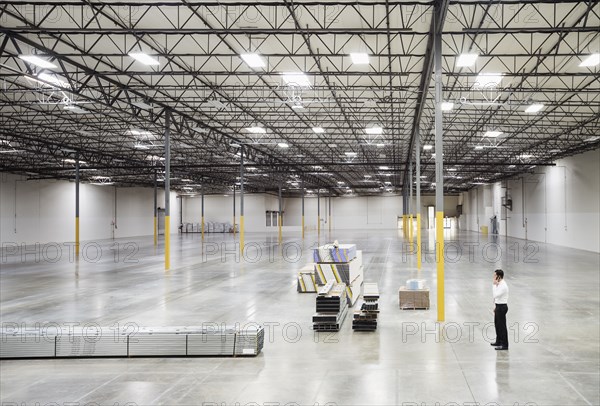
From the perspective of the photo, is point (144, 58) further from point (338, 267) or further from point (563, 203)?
point (563, 203)

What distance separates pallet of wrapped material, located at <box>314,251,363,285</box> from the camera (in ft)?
45.2

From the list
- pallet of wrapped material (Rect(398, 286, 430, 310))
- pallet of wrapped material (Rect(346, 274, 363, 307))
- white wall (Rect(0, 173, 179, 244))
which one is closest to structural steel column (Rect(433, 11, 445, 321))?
pallet of wrapped material (Rect(398, 286, 430, 310))

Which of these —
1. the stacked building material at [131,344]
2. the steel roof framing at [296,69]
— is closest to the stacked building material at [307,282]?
the steel roof framing at [296,69]

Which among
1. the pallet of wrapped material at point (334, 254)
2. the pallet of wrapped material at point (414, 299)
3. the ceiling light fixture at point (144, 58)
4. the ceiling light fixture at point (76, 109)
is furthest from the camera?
the ceiling light fixture at point (76, 109)

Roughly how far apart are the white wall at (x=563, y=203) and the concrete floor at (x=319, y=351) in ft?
45.9

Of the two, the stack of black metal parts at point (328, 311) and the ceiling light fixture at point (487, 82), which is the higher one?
the ceiling light fixture at point (487, 82)

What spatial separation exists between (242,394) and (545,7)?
12318 mm

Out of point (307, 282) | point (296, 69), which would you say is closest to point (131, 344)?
point (307, 282)

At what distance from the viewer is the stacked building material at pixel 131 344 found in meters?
8.53

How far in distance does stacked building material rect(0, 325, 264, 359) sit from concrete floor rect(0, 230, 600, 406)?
18 centimetres

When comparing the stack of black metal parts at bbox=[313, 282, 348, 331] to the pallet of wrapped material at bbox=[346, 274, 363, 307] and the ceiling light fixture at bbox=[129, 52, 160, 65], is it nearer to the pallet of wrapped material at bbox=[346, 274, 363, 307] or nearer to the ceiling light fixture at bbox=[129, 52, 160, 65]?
the pallet of wrapped material at bbox=[346, 274, 363, 307]

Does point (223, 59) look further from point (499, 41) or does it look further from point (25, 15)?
point (499, 41)

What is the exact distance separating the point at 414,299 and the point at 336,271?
2.48m

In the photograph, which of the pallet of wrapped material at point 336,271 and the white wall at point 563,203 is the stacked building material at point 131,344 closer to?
the pallet of wrapped material at point 336,271
